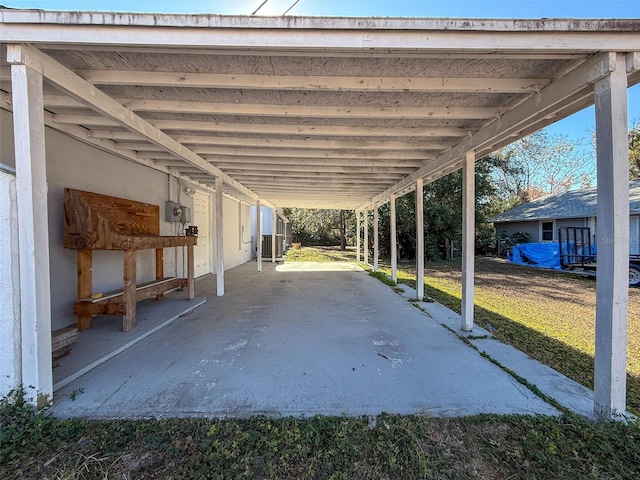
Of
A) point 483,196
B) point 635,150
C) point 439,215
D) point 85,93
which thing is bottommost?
point 439,215

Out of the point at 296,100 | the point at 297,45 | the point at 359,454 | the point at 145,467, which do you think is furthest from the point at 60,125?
the point at 359,454

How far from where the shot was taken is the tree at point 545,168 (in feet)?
72.2

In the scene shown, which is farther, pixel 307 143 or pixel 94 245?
pixel 307 143

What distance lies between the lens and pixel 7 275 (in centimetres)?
194

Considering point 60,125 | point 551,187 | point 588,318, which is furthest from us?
point 551,187

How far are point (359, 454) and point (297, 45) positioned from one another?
2744 mm

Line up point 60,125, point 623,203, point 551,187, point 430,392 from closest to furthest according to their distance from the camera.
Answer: point 623,203 < point 430,392 < point 60,125 < point 551,187

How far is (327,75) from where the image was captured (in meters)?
2.59

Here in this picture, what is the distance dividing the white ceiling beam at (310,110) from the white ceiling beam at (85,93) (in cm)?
16

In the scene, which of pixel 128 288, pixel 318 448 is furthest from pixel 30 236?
pixel 318 448

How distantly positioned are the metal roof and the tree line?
1.56 meters

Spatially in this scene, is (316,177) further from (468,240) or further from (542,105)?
(542,105)

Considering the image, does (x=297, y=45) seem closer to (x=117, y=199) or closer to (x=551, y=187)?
(x=117, y=199)

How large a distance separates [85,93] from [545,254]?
1469cm
